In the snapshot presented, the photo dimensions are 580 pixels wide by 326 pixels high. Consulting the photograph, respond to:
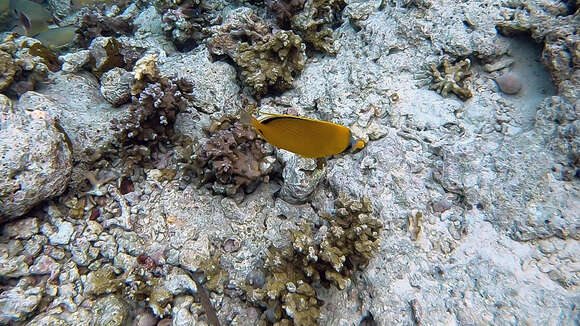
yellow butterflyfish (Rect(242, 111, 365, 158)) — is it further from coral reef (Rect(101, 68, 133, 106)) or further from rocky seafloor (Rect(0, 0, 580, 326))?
coral reef (Rect(101, 68, 133, 106))

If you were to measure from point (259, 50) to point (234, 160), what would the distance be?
5.68 feet

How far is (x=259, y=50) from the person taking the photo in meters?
4.01

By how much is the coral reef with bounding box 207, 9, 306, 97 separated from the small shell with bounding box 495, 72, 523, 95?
8.40 ft

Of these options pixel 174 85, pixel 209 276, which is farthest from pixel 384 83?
pixel 209 276

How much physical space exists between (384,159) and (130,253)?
10.1 feet

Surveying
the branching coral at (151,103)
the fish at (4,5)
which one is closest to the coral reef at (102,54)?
the branching coral at (151,103)

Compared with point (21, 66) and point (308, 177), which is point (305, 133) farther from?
point (21, 66)

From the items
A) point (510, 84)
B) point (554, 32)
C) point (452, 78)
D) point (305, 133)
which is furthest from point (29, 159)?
point (554, 32)

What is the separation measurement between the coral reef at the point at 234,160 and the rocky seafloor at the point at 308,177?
0.02 m

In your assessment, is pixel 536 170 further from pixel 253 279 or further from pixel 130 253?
pixel 130 253

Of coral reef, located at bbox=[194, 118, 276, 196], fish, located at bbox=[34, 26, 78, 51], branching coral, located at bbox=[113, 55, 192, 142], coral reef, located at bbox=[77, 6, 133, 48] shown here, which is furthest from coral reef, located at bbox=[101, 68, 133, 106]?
coral reef, located at bbox=[77, 6, 133, 48]

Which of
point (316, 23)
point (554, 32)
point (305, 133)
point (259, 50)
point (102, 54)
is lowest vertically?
point (102, 54)

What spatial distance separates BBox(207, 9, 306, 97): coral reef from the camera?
13.2ft

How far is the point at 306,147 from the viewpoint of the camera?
Answer: 177cm
